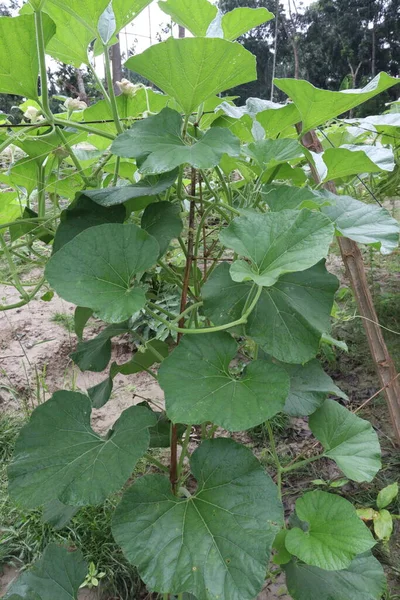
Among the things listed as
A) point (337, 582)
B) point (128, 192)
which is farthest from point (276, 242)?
point (337, 582)

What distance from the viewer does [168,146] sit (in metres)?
0.49

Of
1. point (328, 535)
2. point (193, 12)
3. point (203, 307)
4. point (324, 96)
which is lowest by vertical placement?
point (328, 535)

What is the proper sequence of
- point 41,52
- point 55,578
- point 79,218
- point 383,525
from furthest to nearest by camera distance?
point 383,525 → point 55,578 → point 79,218 → point 41,52

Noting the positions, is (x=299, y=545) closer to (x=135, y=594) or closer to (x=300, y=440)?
(x=135, y=594)

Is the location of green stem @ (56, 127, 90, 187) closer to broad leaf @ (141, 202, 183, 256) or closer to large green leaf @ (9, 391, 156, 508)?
broad leaf @ (141, 202, 183, 256)

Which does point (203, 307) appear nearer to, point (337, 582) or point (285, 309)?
point (285, 309)

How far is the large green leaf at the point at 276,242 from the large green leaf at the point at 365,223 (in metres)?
0.13

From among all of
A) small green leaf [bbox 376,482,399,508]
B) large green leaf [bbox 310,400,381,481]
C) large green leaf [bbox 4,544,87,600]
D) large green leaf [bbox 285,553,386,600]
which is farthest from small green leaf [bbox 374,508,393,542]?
large green leaf [bbox 4,544,87,600]

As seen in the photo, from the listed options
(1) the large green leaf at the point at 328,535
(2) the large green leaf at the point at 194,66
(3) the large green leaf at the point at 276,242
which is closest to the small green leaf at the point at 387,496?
(1) the large green leaf at the point at 328,535

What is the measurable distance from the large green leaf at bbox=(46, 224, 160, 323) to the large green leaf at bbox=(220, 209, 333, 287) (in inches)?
3.8

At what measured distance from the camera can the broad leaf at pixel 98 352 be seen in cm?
70

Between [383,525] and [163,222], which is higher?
[163,222]

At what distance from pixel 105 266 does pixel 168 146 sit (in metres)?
0.15

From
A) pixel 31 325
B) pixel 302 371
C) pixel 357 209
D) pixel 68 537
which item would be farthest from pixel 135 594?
pixel 31 325
